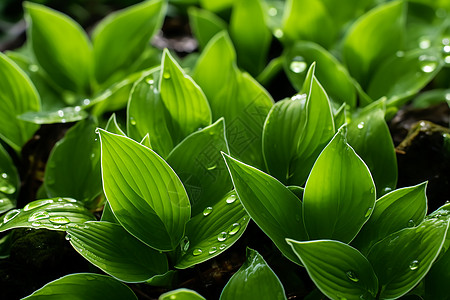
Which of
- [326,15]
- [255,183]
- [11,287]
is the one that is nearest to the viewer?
[255,183]

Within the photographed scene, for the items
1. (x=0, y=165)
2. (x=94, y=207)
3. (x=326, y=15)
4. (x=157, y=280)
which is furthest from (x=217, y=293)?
(x=326, y=15)

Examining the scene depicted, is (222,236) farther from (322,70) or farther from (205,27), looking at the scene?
(205,27)

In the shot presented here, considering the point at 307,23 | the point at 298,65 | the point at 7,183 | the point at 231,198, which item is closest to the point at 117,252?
the point at 231,198

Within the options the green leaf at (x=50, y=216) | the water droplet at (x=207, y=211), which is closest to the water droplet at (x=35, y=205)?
the green leaf at (x=50, y=216)

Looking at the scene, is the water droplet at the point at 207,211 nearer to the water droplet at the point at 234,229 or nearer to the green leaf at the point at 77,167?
the water droplet at the point at 234,229

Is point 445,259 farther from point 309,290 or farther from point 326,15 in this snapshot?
point 326,15

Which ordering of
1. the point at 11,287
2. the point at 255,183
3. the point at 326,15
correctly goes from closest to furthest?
1. the point at 255,183
2. the point at 11,287
3. the point at 326,15
